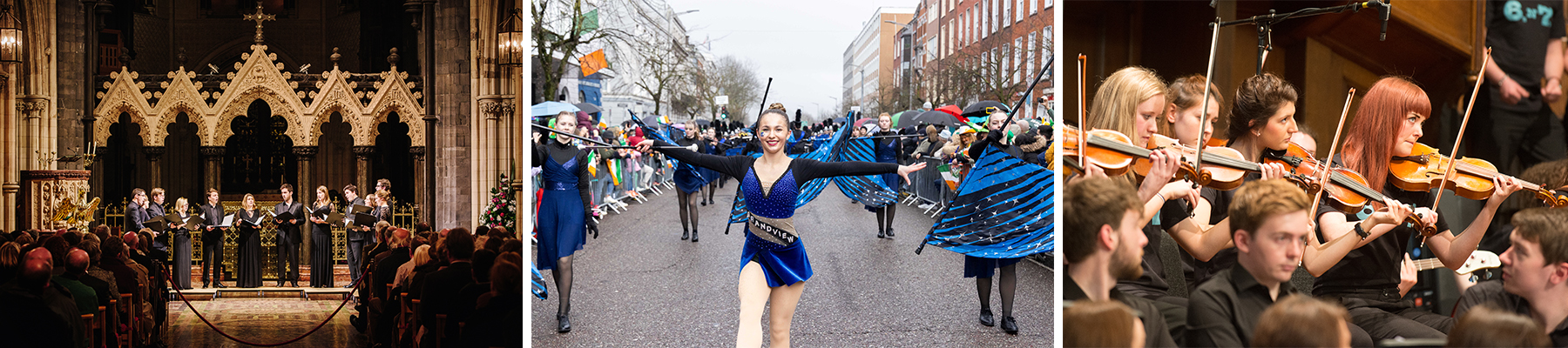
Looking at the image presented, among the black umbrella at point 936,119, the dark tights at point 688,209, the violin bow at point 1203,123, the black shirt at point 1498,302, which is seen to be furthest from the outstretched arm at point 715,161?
the black shirt at point 1498,302

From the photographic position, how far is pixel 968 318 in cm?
329

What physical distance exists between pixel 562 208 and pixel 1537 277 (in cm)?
410

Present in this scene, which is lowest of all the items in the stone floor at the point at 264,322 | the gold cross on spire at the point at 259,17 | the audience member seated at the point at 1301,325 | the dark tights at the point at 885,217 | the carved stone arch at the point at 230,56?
the stone floor at the point at 264,322

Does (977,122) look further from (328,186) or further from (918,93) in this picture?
(328,186)

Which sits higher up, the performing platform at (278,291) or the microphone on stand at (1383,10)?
the microphone on stand at (1383,10)

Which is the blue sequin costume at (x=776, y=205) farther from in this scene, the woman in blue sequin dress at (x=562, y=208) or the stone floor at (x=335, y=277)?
the stone floor at (x=335, y=277)

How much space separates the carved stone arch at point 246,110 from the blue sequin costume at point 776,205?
1.74m

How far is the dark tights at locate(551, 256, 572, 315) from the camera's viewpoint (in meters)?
3.21

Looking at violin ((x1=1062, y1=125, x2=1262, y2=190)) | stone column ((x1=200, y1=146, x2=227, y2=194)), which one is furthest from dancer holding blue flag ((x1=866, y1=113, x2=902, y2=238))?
stone column ((x1=200, y1=146, x2=227, y2=194))

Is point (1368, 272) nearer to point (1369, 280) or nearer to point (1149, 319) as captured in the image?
point (1369, 280)

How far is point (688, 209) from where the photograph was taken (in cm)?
383

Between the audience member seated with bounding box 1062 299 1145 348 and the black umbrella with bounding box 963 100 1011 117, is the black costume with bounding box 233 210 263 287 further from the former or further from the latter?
the audience member seated with bounding box 1062 299 1145 348

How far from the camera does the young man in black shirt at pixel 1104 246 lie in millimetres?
2719

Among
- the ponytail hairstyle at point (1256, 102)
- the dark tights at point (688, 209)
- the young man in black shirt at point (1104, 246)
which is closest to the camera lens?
the young man in black shirt at point (1104, 246)
